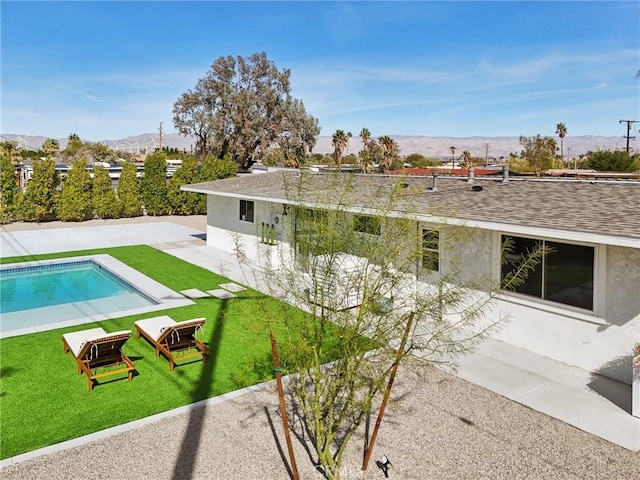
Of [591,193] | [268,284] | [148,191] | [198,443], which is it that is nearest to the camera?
[268,284]

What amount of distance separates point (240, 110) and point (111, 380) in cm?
4934

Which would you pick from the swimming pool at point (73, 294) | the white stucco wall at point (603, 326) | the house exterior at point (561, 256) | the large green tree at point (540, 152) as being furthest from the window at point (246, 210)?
the large green tree at point (540, 152)

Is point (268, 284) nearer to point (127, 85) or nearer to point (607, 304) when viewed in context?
point (607, 304)

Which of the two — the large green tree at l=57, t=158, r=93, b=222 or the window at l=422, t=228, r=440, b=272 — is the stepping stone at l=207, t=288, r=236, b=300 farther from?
the large green tree at l=57, t=158, r=93, b=222

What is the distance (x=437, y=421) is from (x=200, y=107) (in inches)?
2134

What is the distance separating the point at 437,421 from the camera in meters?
7.19

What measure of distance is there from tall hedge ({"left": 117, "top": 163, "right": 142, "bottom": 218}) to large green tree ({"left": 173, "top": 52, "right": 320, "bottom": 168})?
23890 mm

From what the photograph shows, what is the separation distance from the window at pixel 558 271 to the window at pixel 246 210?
1180cm

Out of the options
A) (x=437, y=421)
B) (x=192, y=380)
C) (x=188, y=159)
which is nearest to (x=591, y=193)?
(x=437, y=421)

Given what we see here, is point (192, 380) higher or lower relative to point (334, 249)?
lower

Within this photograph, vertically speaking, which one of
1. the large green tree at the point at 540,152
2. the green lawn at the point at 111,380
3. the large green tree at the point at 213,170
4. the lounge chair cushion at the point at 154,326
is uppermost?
the large green tree at the point at 540,152

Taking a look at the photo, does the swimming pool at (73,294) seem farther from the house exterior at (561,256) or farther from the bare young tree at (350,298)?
the bare young tree at (350,298)

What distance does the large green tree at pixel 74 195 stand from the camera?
29172mm

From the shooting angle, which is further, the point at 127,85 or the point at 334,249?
the point at 127,85
